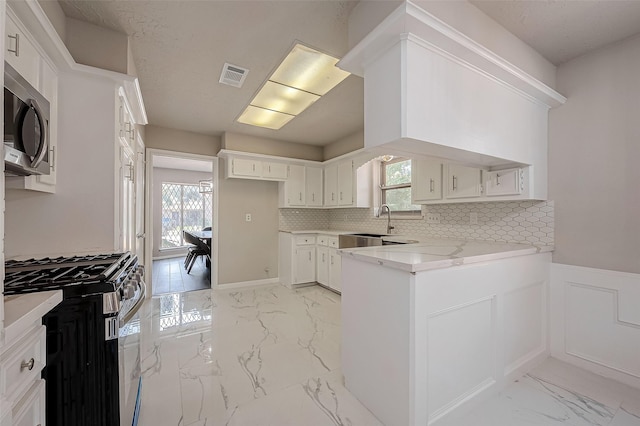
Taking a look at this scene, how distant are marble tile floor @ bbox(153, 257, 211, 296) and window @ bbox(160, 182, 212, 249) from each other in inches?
38.6

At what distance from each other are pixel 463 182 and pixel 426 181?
396mm

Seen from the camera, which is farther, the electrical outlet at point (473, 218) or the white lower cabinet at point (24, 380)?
the electrical outlet at point (473, 218)

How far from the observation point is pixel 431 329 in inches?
55.4

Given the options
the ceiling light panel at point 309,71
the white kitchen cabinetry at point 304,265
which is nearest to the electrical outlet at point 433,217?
the ceiling light panel at point 309,71

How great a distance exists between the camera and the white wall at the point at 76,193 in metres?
1.59

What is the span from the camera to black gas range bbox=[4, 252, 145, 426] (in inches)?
36.3

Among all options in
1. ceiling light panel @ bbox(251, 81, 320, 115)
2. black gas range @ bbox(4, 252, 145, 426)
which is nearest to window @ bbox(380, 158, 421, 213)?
ceiling light panel @ bbox(251, 81, 320, 115)

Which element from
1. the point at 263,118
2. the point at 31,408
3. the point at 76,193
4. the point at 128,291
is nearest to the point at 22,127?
the point at 76,193

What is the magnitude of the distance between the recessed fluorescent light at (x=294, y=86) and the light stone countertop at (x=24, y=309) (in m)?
2.14

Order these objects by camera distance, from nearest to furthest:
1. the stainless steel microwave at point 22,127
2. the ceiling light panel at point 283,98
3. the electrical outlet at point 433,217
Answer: the stainless steel microwave at point 22,127 → the ceiling light panel at point 283,98 → the electrical outlet at point 433,217

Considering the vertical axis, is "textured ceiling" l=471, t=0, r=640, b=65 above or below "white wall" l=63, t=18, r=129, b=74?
above

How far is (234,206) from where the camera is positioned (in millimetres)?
4348

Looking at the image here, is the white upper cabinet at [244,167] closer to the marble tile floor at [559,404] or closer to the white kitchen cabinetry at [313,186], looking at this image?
the white kitchen cabinetry at [313,186]

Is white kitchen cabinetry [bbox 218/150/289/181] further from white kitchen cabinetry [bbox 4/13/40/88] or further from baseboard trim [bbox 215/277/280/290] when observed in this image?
white kitchen cabinetry [bbox 4/13/40/88]
